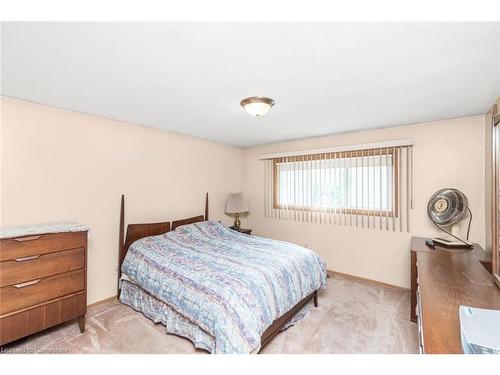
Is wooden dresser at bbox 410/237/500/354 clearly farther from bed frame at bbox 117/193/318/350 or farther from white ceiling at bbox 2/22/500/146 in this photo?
white ceiling at bbox 2/22/500/146

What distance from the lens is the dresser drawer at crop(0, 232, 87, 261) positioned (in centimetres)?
179

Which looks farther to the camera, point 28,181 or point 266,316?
point 28,181

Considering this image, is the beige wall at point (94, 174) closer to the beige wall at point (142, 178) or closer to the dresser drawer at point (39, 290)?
the beige wall at point (142, 178)

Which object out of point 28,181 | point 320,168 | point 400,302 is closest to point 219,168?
point 320,168

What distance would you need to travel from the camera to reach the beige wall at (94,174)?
7.32 ft

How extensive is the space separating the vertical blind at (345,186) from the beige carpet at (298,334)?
45.2 inches

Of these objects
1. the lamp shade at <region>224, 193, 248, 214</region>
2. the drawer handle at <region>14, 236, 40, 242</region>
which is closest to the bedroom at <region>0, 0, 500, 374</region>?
the drawer handle at <region>14, 236, 40, 242</region>

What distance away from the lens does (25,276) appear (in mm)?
1865

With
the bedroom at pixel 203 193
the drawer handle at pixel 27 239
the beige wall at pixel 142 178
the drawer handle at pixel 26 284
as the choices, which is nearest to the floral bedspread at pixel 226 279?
the bedroom at pixel 203 193

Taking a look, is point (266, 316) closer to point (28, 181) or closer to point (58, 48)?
point (58, 48)

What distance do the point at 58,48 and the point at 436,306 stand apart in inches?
100

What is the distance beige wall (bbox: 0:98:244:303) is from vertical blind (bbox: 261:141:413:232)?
143 cm

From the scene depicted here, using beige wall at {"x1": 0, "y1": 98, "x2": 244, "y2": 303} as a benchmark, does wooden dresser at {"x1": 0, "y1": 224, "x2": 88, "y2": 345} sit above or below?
below
